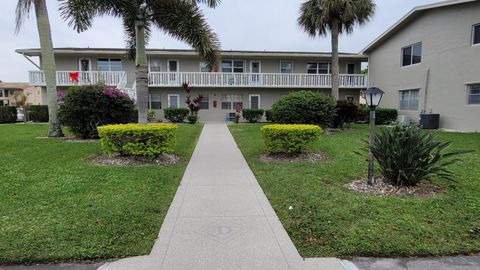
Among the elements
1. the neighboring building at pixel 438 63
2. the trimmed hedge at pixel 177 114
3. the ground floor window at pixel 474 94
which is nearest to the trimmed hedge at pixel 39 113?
the trimmed hedge at pixel 177 114

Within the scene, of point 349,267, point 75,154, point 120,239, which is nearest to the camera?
point 349,267

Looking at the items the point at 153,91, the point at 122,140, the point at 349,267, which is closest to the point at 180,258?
the point at 349,267

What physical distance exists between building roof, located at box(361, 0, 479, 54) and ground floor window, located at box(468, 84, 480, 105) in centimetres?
413

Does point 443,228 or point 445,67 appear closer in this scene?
point 443,228

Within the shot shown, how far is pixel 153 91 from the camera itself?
24.3 meters

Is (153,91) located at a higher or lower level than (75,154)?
higher

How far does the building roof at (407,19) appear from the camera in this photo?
16314 mm

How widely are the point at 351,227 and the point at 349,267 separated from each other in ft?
3.07

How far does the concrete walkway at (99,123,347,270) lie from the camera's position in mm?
3227

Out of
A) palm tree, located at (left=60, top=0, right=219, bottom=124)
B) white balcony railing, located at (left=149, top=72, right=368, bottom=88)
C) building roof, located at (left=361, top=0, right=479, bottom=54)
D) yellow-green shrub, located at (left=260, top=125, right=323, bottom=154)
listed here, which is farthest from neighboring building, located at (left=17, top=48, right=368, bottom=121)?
yellow-green shrub, located at (left=260, top=125, right=323, bottom=154)

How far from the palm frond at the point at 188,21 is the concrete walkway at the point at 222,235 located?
4346 mm

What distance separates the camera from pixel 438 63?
56.9ft

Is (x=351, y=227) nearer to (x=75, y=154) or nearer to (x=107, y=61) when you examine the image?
(x=75, y=154)

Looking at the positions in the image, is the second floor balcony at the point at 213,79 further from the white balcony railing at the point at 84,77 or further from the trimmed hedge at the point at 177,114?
the trimmed hedge at the point at 177,114
